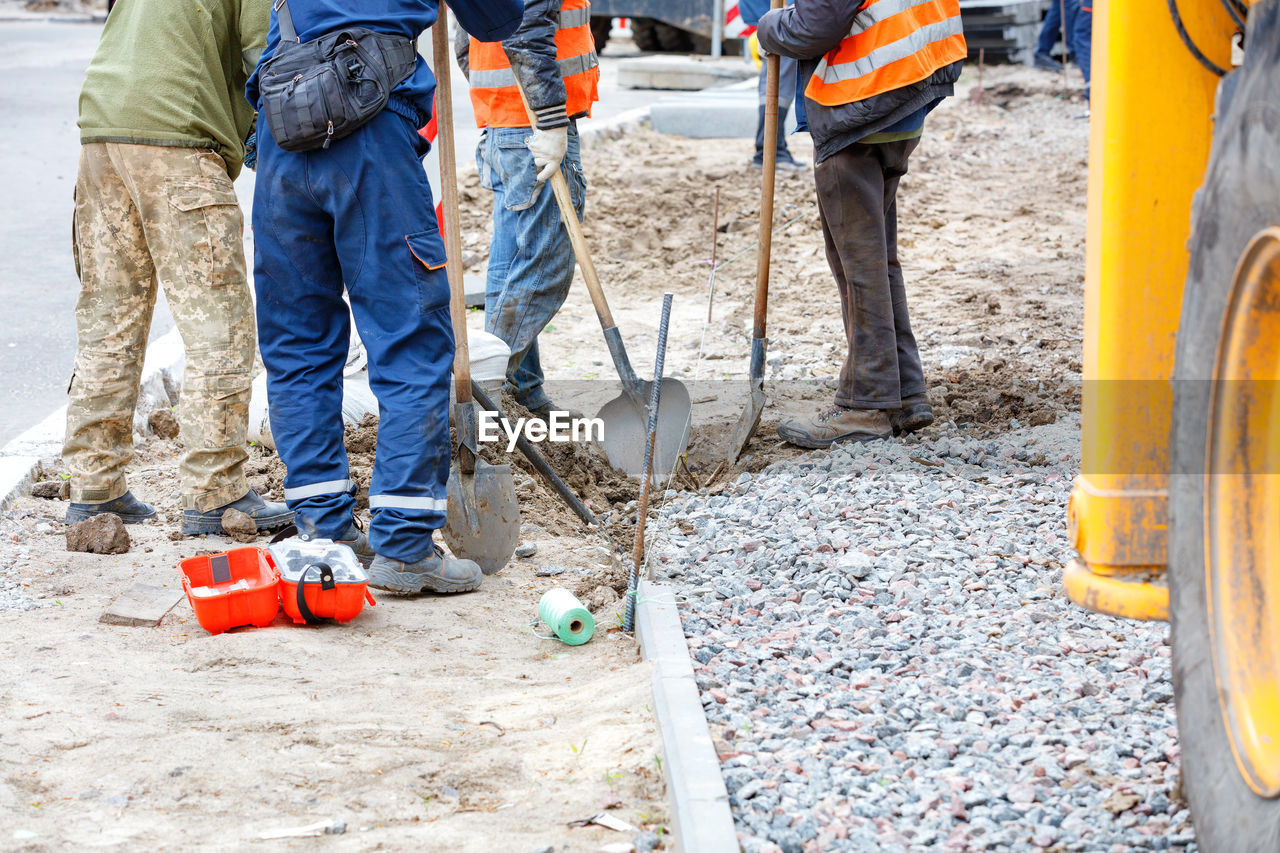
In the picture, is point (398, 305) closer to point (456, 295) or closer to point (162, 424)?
point (456, 295)

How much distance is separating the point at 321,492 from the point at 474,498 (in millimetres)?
472

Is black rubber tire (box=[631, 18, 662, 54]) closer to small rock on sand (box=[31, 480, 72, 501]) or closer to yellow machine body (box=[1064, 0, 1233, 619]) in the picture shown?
small rock on sand (box=[31, 480, 72, 501])

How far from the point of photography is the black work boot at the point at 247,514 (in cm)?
421

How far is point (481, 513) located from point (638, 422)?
132cm

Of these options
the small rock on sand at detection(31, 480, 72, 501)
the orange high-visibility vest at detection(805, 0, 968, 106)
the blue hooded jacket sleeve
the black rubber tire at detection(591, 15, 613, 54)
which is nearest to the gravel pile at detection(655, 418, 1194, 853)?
the orange high-visibility vest at detection(805, 0, 968, 106)

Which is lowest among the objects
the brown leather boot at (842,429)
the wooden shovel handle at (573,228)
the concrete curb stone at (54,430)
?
the brown leather boot at (842,429)

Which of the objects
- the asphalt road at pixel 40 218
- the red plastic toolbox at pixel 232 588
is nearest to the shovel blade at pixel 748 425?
the red plastic toolbox at pixel 232 588

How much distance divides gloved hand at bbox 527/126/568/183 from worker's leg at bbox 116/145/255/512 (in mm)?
1153

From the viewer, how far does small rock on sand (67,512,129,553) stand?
13.1 ft

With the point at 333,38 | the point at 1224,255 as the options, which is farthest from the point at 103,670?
the point at 1224,255

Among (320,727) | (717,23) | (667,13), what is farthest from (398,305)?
(667,13)

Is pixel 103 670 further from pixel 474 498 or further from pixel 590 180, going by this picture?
pixel 590 180

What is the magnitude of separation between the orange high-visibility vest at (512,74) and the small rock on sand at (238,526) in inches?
71.3

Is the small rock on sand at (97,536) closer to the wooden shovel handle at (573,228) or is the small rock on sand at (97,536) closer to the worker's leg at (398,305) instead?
the worker's leg at (398,305)
